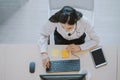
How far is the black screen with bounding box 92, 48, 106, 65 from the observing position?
1.93m

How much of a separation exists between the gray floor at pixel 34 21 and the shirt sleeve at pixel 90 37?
46.9 inches

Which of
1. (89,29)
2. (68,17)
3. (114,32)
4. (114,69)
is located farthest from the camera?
(114,32)

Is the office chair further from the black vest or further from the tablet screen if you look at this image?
the tablet screen

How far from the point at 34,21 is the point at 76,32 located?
135 cm

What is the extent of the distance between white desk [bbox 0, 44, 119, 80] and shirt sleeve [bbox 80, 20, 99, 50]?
72 millimetres

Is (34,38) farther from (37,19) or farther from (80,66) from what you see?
(80,66)

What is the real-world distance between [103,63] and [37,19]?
1.67 metres

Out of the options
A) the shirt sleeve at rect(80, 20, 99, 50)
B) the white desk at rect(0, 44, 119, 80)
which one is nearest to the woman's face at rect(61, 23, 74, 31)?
the shirt sleeve at rect(80, 20, 99, 50)

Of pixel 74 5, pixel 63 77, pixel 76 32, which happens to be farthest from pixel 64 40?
pixel 63 77

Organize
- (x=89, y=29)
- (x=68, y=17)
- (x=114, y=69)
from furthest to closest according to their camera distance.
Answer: (x=89, y=29) < (x=114, y=69) < (x=68, y=17)

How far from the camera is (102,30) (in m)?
3.26

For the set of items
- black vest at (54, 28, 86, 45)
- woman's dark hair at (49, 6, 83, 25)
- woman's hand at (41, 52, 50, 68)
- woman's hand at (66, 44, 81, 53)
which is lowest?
woman's hand at (41, 52, 50, 68)

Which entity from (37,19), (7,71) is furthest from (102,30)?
(7,71)

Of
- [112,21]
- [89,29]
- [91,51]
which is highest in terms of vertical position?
Result: [112,21]
